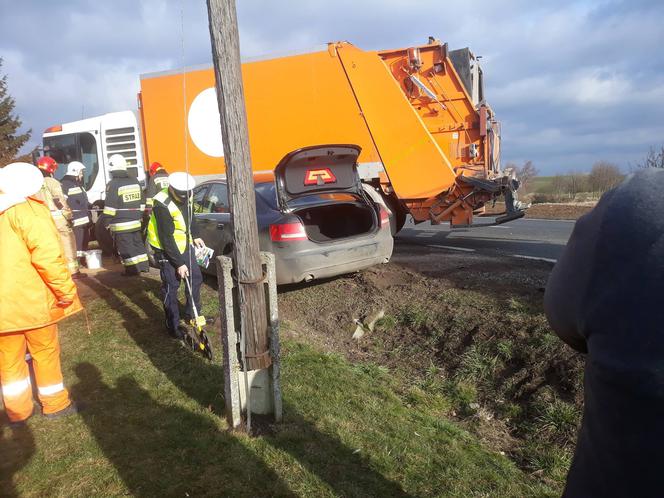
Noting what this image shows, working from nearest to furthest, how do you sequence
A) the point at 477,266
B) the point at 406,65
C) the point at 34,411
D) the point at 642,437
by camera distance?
the point at 642,437 < the point at 34,411 < the point at 477,266 < the point at 406,65

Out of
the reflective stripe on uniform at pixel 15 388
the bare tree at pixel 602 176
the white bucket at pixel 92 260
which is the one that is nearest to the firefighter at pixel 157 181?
the white bucket at pixel 92 260

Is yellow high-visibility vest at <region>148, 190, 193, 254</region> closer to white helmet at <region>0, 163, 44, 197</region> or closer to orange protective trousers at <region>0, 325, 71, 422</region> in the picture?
white helmet at <region>0, 163, 44, 197</region>

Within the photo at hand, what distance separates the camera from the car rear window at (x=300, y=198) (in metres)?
6.21

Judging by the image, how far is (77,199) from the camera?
878 centimetres

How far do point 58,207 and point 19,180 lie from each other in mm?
4887

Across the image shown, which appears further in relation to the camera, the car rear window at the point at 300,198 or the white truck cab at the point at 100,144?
the white truck cab at the point at 100,144

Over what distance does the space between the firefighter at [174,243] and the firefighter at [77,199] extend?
445 centimetres

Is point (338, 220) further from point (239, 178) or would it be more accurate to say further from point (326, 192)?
point (239, 178)

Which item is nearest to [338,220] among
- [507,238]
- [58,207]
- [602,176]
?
[58,207]

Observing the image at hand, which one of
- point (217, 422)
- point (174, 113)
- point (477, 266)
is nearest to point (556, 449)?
point (217, 422)

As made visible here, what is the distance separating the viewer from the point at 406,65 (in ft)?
28.9

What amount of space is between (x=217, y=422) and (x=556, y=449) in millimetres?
2362

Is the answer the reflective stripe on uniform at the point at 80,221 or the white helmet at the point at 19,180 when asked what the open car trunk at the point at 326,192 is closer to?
the white helmet at the point at 19,180

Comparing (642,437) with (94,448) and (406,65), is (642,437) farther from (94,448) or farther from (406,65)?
(406,65)
